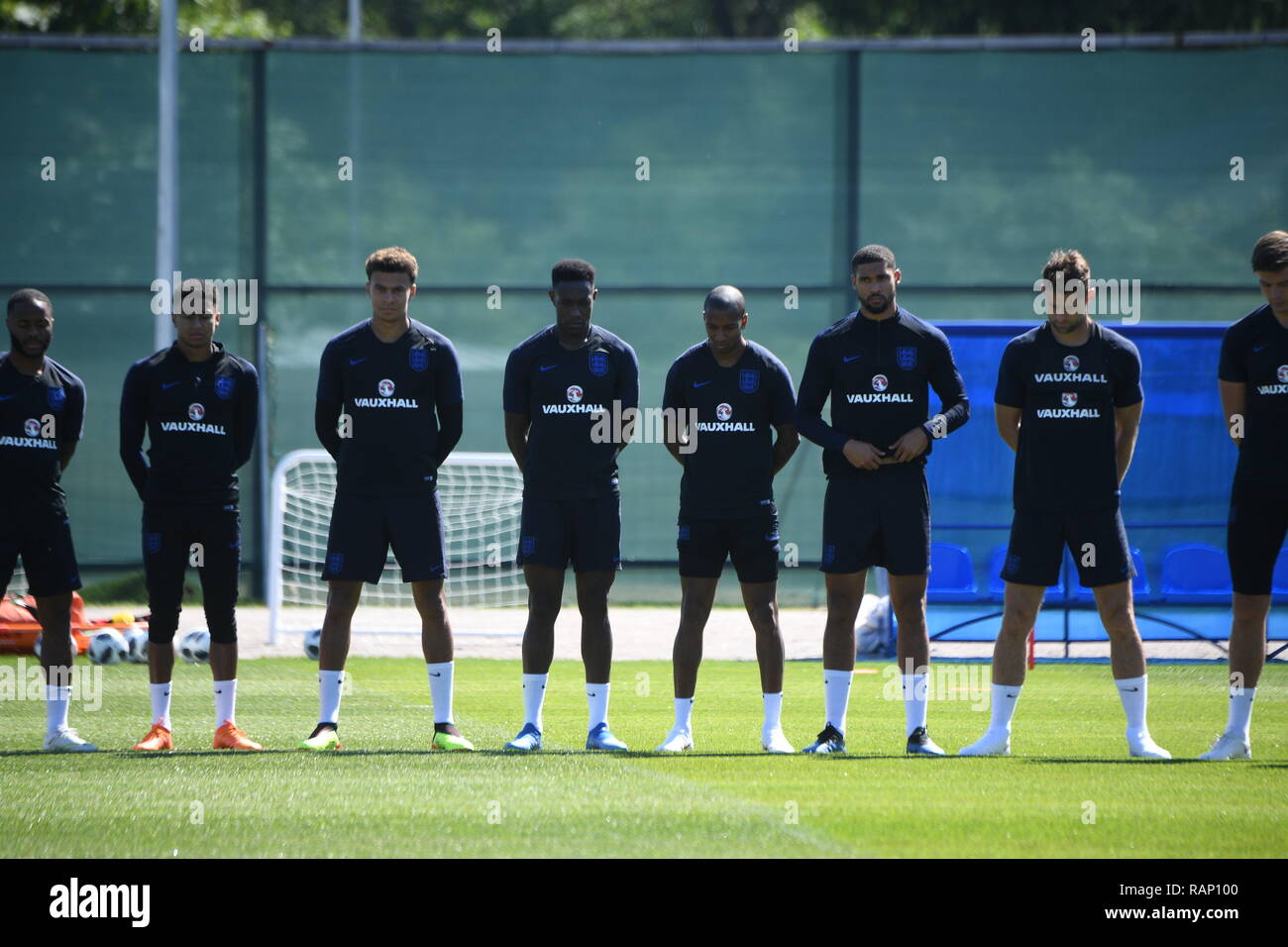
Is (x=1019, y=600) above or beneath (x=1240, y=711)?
above

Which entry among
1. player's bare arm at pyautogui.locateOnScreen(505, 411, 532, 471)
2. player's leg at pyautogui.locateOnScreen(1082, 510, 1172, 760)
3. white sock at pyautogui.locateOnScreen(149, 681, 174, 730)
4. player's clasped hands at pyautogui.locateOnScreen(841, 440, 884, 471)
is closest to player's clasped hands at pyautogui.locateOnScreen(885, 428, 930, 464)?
player's clasped hands at pyautogui.locateOnScreen(841, 440, 884, 471)

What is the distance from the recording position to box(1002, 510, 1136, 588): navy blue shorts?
7535 millimetres

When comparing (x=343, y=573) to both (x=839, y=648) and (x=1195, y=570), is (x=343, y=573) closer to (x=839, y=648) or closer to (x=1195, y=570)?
(x=839, y=648)

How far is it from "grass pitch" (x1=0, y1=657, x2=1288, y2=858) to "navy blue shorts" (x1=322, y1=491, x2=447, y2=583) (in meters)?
0.84

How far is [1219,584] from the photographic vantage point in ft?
45.8

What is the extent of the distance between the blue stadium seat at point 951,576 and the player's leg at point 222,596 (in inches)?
282

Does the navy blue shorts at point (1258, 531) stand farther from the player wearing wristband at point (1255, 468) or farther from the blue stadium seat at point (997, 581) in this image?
the blue stadium seat at point (997, 581)

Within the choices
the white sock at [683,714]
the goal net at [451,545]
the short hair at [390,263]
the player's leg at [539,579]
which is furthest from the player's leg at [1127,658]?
the goal net at [451,545]

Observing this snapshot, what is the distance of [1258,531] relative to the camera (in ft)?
24.9

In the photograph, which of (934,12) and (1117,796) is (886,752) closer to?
(1117,796)

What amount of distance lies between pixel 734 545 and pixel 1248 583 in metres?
2.37

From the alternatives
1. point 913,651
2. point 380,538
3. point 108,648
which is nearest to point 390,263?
point 380,538

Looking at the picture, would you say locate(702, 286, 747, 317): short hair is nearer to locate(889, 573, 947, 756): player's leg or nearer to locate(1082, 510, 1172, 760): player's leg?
locate(889, 573, 947, 756): player's leg

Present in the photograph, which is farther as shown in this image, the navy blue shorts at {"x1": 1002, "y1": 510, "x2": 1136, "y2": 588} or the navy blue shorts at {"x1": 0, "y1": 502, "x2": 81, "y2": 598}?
the navy blue shorts at {"x1": 0, "y1": 502, "x2": 81, "y2": 598}
